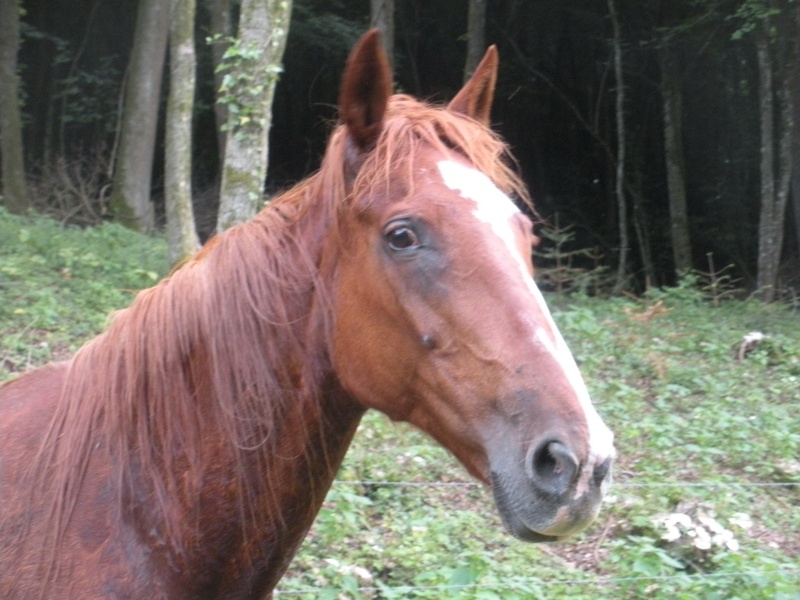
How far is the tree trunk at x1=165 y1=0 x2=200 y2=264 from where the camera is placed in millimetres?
8320

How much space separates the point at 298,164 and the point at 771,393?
14.5 m

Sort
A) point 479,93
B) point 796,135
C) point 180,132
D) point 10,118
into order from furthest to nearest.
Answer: point 10,118 < point 796,135 < point 180,132 < point 479,93

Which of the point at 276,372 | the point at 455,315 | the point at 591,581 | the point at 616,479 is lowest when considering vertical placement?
the point at 616,479

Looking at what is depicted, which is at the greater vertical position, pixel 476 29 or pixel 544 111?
pixel 476 29

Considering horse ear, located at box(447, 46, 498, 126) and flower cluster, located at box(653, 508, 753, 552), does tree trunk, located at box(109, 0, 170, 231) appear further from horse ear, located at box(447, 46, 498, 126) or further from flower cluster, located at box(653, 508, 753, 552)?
horse ear, located at box(447, 46, 498, 126)

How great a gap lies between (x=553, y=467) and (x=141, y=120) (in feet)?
45.2

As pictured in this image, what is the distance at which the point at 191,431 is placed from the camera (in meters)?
2.17

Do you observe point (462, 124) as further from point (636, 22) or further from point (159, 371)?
point (636, 22)

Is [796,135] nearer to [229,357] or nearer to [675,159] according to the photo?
[675,159]

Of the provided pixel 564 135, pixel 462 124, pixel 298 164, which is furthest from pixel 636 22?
pixel 462 124

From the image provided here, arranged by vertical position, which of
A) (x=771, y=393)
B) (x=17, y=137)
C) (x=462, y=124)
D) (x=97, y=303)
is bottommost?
(x=771, y=393)

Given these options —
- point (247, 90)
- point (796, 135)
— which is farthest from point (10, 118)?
point (796, 135)

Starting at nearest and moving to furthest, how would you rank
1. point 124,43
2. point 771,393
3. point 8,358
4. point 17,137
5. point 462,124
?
point 462,124, point 8,358, point 771,393, point 17,137, point 124,43

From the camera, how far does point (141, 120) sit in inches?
561
